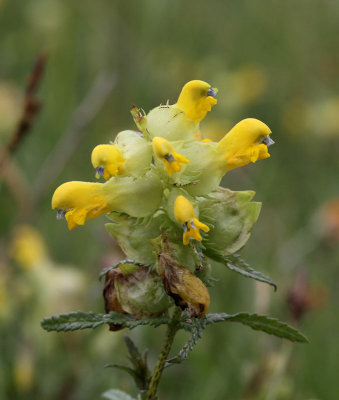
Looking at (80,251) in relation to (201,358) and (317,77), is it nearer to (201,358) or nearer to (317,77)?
(201,358)

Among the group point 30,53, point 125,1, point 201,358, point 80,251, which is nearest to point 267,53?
point 125,1

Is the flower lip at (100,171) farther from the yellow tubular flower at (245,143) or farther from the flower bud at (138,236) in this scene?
the yellow tubular flower at (245,143)

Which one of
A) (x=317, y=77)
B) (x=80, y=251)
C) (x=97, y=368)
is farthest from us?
(x=317, y=77)

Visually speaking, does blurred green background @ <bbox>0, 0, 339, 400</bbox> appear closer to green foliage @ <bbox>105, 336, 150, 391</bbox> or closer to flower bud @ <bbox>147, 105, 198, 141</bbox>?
green foliage @ <bbox>105, 336, 150, 391</bbox>

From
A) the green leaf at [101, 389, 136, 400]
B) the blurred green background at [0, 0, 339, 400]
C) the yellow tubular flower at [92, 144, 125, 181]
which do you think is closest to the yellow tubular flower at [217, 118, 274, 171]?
the yellow tubular flower at [92, 144, 125, 181]

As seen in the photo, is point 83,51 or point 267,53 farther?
point 267,53

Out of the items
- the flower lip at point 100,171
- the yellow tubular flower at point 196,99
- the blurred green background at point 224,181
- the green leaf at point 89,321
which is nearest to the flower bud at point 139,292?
the green leaf at point 89,321
